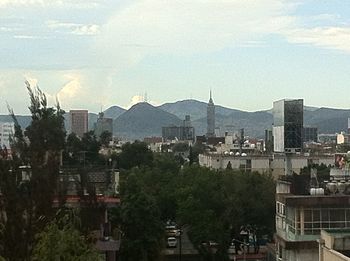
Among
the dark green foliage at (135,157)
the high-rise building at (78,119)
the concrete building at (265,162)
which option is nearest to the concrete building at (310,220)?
the concrete building at (265,162)

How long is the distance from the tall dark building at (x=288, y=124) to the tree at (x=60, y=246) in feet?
120

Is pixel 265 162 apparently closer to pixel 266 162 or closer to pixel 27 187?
pixel 266 162

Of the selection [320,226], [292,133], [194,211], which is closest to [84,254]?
[320,226]

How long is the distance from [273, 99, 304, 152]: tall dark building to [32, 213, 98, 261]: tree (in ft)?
120

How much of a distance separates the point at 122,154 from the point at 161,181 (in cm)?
2194

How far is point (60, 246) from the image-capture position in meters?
11.6

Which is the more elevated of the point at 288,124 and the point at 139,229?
the point at 288,124

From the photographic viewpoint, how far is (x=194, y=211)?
33.5m

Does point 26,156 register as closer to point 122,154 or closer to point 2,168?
point 2,168

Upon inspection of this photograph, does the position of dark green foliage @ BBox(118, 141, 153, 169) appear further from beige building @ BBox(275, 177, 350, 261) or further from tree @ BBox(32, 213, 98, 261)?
tree @ BBox(32, 213, 98, 261)

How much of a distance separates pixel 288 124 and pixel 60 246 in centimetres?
3719

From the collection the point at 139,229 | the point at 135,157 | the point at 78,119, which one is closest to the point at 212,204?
the point at 139,229

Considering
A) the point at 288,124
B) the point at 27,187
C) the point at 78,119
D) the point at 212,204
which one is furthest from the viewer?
the point at 78,119

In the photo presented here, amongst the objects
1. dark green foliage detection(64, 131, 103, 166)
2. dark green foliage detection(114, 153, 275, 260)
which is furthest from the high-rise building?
dark green foliage detection(114, 153, 275, 260)
